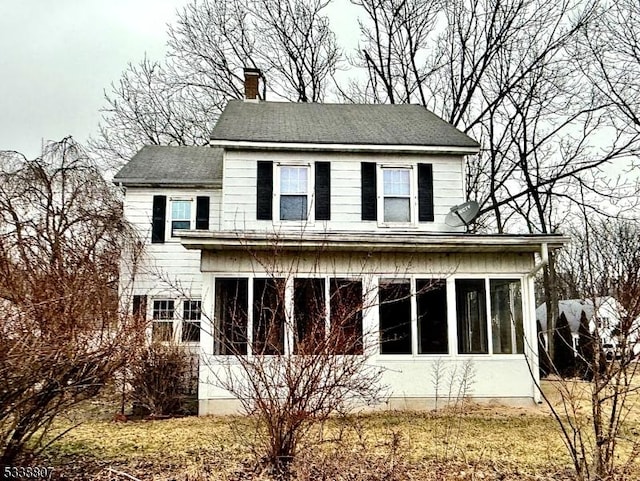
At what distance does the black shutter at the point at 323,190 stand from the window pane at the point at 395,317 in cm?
276

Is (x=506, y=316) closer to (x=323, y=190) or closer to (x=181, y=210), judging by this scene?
(x=323, y=190)

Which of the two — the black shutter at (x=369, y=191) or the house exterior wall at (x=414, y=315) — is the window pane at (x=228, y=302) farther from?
the black shutter at (x=369, y=191)

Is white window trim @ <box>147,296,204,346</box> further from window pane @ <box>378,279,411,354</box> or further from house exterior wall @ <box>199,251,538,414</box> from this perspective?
window pane @ <box>378,279,411,354</box>

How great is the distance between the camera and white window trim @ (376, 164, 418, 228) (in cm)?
1248

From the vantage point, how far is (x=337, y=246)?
970 cm

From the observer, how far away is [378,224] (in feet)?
40.9

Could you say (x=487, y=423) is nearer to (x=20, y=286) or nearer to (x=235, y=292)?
→ (x=235, y=292)

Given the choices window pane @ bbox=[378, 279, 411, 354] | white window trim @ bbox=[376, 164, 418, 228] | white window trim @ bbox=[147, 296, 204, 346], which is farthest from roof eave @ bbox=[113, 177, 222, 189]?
window pane @ bbox=[378, 279, 411, 354]

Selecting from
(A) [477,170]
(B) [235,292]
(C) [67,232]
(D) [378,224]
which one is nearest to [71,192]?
(C) [67,232]

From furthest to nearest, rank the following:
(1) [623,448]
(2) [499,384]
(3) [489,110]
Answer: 1. (3) [489,110]
2. (2) [499,384]
3. (1) [623,448]

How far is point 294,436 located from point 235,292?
465 centimetres

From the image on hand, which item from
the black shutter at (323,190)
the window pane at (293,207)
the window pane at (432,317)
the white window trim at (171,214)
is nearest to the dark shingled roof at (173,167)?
the white window trim at (171,214)

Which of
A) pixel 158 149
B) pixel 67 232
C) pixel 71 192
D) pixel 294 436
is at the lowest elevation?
pixel 294 436

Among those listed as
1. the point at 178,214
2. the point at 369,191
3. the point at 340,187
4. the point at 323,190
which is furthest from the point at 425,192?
the point at 178,214
